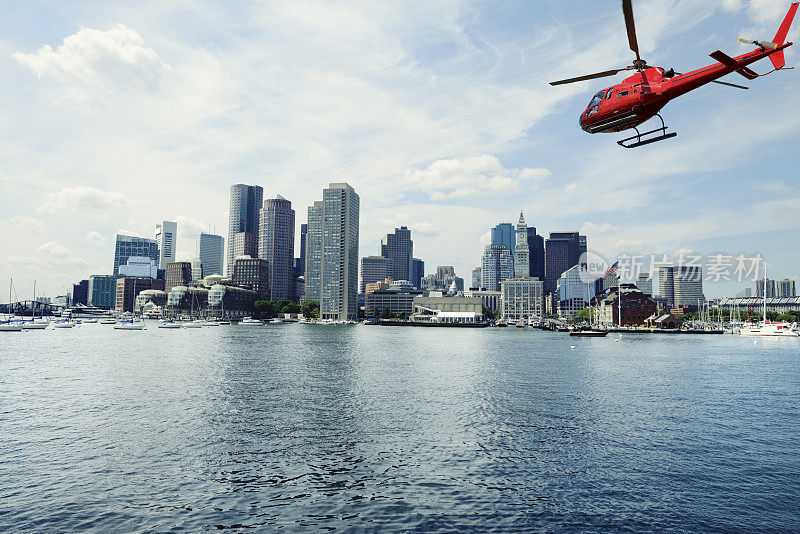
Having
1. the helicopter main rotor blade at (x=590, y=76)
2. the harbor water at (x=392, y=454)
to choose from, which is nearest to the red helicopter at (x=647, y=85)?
the helicopter main rotor blade at (x=590, y=76)

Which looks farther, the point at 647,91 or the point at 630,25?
the point at 647,91

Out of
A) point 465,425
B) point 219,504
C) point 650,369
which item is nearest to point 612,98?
point 465,425

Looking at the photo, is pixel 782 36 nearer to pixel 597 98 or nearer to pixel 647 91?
pixel 647 91

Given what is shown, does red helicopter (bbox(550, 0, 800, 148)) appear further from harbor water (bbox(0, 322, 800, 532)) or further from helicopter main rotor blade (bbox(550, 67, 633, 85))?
harbor water (bbox(0, 322, 800, 532))

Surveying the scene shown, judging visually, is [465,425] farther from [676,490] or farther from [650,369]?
[650,369]

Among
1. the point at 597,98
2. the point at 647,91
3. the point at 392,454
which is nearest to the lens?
the point at 392,454

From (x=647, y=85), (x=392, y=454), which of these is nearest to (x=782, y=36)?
(x=647, y=85)
